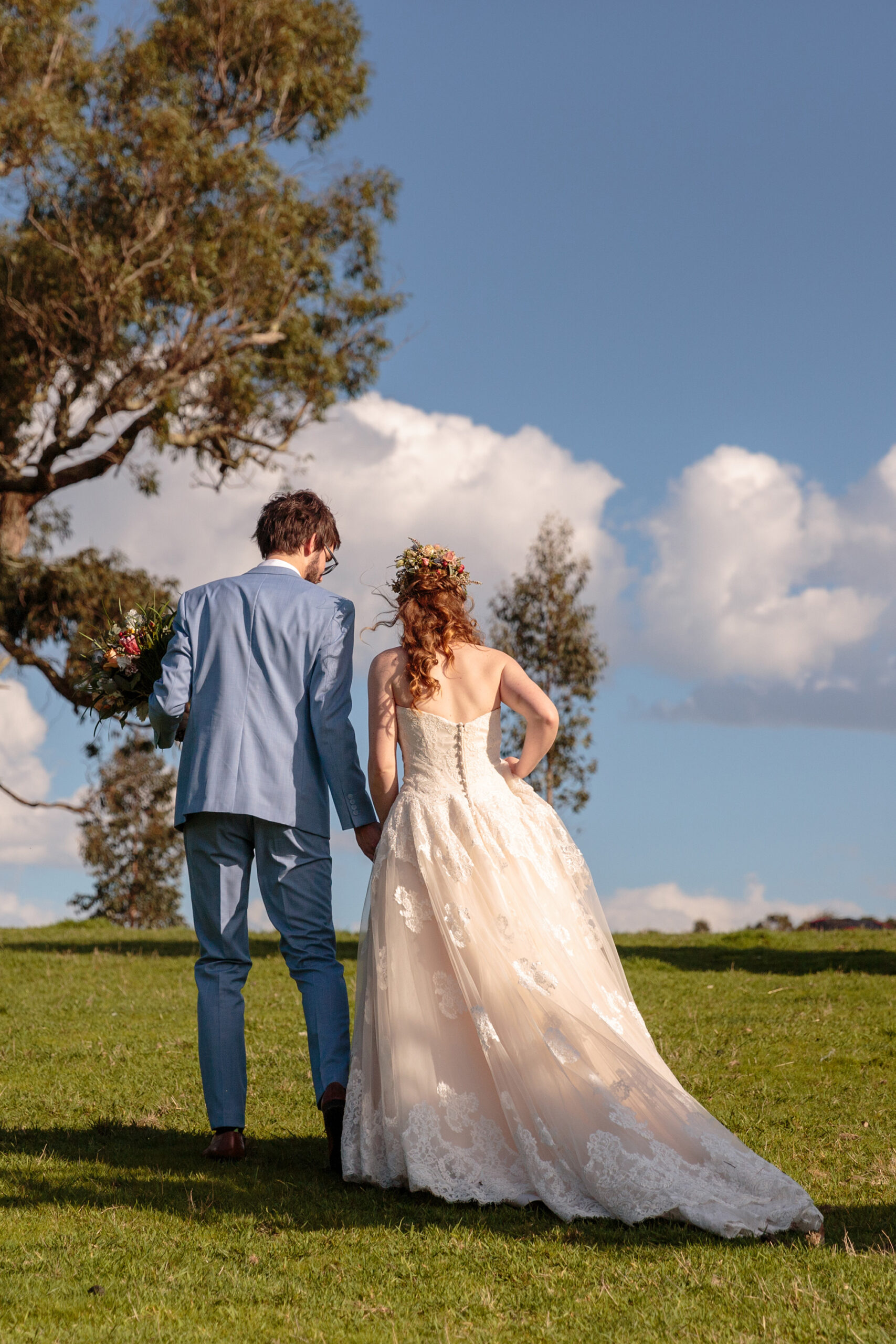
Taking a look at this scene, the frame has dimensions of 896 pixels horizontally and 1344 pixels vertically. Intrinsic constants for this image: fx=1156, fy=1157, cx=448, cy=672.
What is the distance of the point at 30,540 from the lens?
19.3m

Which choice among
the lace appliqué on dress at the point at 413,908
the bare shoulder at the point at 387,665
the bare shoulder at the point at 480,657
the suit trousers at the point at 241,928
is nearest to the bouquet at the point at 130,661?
the suit trousers at the point at 241,928

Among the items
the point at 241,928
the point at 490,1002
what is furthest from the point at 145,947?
the point at 490,1002

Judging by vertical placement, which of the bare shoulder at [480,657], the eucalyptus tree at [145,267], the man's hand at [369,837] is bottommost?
the man's hand at [369,837]

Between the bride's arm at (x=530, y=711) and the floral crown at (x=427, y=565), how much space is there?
0.45 meters

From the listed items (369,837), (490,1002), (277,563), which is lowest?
(490,1002)

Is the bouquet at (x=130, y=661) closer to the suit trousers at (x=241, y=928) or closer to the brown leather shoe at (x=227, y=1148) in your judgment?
the suit trousers at (x=241, y=928)

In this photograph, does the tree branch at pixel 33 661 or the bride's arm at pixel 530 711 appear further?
the tree branch at pixel 33 661

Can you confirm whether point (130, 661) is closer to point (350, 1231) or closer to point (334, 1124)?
point (334, 1124)

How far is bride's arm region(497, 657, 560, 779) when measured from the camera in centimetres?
516

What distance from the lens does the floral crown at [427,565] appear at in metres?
5.20

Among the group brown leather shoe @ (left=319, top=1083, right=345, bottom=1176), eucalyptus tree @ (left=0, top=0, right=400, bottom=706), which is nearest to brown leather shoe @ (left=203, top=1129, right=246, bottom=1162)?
brown leather shoe @ (left=319, top=1083, right=345, bottom=1176)

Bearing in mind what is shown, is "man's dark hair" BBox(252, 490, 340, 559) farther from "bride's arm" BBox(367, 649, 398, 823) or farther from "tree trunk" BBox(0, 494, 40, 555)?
"tree trunk" BBox(0, 494, 40, 555)

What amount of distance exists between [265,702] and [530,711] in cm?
121

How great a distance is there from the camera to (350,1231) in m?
4.09
